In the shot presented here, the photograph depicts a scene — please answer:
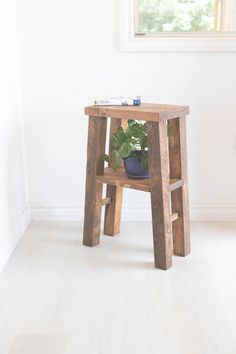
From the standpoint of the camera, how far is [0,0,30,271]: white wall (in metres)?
1.97

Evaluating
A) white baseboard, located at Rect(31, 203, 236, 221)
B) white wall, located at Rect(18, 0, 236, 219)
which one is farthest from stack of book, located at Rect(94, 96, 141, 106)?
white baseboard, located at Rect(31, 203, 236, 221)

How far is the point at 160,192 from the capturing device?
1.80m

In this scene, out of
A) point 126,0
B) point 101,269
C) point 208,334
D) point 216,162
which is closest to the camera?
point 208,334

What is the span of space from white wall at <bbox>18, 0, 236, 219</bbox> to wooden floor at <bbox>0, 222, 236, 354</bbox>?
1.08 ft

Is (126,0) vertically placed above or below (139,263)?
above

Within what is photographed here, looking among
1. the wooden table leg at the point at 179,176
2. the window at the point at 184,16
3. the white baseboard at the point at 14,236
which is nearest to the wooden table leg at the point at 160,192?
the wooden table leg at the point at 179,176

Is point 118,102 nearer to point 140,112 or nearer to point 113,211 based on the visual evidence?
point 140,112

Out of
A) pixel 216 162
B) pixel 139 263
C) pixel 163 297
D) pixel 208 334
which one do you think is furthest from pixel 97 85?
pixel 208 334

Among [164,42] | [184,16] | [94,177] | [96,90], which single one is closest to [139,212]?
[94,177]

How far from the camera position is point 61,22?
2191 millimetres

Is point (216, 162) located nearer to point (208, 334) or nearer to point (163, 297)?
point (163, 297)

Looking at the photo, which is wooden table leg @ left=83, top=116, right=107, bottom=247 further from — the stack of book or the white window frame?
the white window frame

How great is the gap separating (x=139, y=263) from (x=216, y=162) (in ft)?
2.69

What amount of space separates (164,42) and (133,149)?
0.68m
